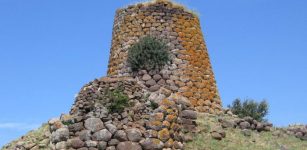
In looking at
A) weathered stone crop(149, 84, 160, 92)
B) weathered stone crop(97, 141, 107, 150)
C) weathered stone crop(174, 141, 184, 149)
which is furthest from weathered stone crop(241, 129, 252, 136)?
weathered stone crop(97, 141, 107, 150)

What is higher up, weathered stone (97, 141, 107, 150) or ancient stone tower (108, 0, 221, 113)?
ancient stone tower (108, 0, 221, 113)

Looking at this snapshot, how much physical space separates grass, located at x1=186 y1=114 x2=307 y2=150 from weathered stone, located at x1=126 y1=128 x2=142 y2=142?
2.03 metres

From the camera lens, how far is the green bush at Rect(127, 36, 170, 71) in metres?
20.8

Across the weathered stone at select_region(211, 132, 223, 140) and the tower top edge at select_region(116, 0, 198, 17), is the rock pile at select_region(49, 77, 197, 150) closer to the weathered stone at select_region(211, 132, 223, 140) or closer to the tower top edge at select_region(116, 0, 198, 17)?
the weathered stone at select_region(211, 132, 223, 140)

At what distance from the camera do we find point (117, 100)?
633 inches

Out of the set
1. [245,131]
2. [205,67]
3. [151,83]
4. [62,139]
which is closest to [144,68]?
[151,83]

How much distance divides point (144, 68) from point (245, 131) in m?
4.43

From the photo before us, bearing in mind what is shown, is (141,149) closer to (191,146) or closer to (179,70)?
(191,146)

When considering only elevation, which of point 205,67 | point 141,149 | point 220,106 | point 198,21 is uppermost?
point 198,21

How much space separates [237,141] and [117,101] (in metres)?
4.20

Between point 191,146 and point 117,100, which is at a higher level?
point 117,100

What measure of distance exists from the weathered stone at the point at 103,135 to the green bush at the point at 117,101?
2.93 ft

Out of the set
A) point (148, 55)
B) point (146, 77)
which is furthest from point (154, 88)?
point (148, 55)

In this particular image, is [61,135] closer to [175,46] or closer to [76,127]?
[76,127]
